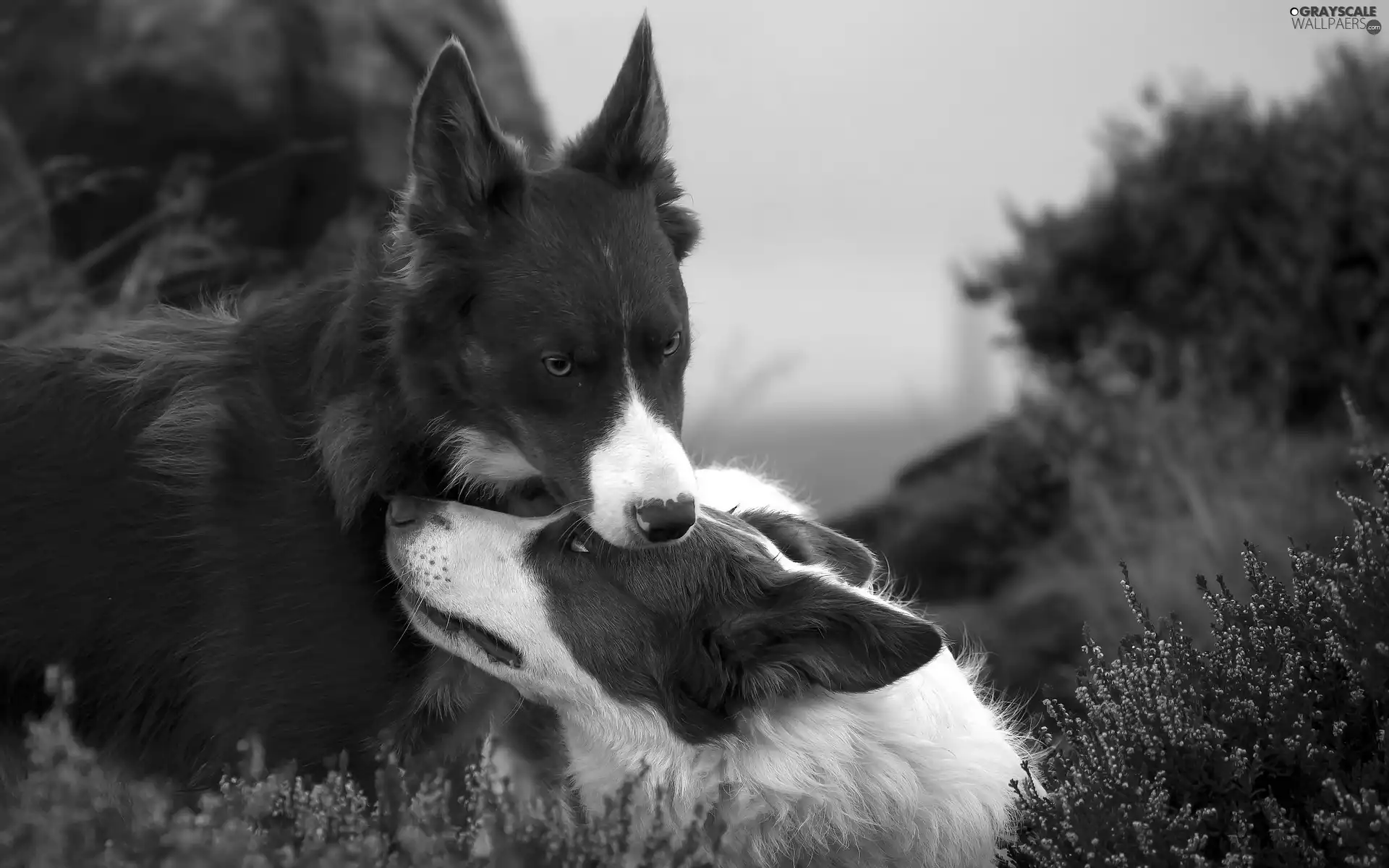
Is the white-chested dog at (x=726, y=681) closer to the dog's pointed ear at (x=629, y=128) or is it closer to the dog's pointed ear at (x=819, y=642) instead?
the dog's pointed ear at (x=819, y=642)

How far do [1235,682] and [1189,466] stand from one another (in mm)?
5852

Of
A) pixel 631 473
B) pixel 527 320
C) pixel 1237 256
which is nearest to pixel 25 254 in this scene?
pixel 527 320

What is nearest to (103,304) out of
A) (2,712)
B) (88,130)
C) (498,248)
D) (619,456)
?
(88,130)

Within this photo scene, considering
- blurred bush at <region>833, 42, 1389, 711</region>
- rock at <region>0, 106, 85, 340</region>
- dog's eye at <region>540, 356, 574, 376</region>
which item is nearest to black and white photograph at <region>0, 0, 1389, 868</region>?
dog's eye at <region>540, 356, 574, 376</region>

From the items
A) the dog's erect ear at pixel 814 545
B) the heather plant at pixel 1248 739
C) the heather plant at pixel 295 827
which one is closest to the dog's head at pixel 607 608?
the dog's erect ear at pixel 814 545

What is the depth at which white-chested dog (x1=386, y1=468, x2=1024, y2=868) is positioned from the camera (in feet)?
10.6

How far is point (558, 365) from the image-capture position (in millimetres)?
3230

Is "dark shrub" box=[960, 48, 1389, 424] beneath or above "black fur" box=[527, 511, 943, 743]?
beneath

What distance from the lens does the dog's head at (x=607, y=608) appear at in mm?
3344

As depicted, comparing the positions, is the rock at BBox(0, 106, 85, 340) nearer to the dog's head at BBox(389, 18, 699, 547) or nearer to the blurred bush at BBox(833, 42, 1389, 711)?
the dog's head at BBox(389, 18, 699, 547)

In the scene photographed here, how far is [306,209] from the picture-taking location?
856 centimetres

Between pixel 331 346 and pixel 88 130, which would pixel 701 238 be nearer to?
pixel 331 346

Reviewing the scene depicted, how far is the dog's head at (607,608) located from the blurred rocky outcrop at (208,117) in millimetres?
4963

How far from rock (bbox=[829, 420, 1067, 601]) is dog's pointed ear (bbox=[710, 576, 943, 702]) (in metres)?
6.16
